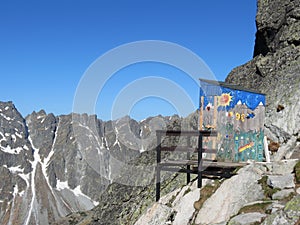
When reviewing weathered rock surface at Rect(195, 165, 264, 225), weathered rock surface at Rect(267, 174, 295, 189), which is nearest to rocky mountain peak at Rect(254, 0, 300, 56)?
weathered rock surface at Rect(267, 174, 295, 189)

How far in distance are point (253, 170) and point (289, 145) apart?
7.69 meters

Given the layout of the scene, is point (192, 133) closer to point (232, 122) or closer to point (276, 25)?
point (232, 122)

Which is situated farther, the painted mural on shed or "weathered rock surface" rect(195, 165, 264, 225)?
the painted mural on shed

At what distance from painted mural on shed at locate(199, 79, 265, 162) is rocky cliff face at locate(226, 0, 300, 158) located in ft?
10.8

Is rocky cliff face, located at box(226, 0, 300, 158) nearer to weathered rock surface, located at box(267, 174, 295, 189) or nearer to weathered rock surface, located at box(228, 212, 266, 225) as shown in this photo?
weathered rock surface, located at box(267, 174, 295, 189)

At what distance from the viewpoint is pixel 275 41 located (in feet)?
153

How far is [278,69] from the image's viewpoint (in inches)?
1582

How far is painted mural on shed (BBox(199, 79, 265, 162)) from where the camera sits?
24609 millimetres

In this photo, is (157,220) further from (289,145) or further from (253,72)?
(253,72)

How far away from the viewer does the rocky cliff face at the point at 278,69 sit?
30.3m

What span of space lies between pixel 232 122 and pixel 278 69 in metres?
18.4

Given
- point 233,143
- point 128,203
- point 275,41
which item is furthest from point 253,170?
point 275,41

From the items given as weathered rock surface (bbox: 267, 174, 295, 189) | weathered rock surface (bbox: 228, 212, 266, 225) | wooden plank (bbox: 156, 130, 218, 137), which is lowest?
weathered rock surface (bbox: 228, 212, 266, 225)

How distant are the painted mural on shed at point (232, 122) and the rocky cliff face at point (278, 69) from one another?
10.8 ft
